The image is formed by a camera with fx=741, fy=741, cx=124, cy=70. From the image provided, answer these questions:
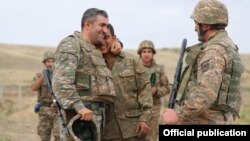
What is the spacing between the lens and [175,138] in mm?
7309

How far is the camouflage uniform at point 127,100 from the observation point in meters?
9.09

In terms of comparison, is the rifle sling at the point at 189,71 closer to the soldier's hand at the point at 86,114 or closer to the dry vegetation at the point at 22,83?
the soldier's hand at the point at 86,114

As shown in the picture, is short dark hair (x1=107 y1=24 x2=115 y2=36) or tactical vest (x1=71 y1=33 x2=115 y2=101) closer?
tactical vest (x1=71 y1=33 x2=115 y2=101)

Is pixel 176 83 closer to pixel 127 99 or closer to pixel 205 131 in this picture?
pixel 205 131

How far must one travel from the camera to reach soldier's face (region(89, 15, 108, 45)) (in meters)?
8.68

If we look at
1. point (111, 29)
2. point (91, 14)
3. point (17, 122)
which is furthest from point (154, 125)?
point (17, 122)

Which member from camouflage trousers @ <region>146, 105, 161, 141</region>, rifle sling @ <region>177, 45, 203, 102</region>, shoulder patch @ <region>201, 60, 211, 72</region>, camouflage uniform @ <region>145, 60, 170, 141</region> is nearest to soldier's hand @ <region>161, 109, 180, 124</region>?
rifle sling @ <region>177, 45, 203, 102</region>

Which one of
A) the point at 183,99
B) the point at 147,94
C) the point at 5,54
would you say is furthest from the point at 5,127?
the point at 5,54

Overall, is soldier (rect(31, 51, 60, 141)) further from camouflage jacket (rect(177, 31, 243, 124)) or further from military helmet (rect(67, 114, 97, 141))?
camouflage jacket (rect(177, 31, 243, 124))

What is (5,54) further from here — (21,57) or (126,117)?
(126,117)

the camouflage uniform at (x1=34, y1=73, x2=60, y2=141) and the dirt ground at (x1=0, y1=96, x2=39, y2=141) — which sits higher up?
the camouflage uniform at (x1=34, y1=73, x2=60, y2=141)

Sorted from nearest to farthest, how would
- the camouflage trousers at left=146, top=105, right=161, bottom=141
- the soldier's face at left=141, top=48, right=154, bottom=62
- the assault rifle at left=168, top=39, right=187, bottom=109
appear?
1. the assault rifle at left=168, top=39, right=187, bottom=109
2. the camouflage trousers at left=146, top=105, right=161, bottom=141
3. the soldier's face at left=141, top=48, right=154, bottom=62

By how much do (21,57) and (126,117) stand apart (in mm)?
86477

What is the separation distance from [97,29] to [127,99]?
3.53ft
